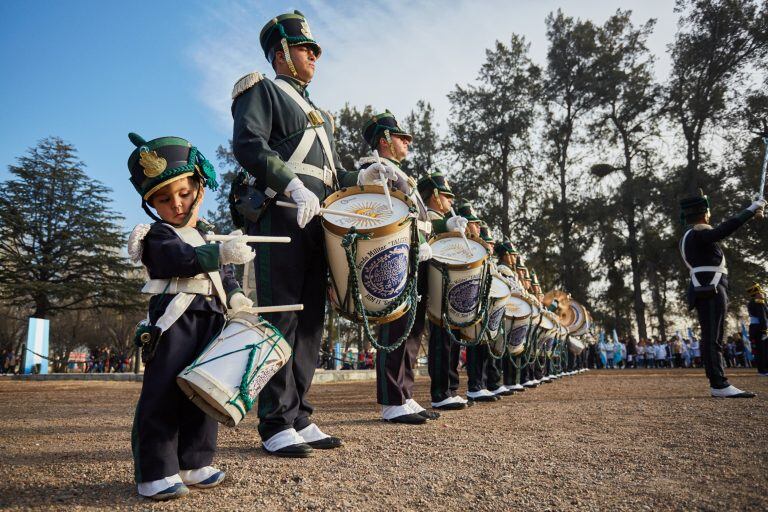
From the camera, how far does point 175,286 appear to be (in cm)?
236

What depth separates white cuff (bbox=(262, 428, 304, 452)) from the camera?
2.87 metres

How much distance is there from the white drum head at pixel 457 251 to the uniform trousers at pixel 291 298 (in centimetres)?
160

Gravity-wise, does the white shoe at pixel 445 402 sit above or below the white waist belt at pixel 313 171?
below

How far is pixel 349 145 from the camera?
26.9 m

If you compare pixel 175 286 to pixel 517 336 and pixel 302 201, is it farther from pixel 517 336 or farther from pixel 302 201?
pixel 517 336

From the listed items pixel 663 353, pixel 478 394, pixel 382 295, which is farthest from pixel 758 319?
pixel 663 353

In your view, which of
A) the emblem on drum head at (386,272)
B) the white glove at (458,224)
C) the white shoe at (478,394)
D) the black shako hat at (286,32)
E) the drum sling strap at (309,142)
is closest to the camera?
the emblem on drum head at (386,272)

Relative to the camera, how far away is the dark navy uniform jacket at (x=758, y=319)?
1133 centimetres

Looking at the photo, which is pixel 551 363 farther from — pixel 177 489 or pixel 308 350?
pixel 177 489

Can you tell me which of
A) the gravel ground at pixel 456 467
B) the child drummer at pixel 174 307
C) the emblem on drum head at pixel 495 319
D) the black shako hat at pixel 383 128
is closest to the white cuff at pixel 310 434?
the gravel ground at pixel 456 467

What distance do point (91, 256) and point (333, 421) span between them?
97.4 ft

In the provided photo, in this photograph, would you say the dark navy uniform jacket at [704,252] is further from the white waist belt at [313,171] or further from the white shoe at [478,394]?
the white waist belt at [313,171]

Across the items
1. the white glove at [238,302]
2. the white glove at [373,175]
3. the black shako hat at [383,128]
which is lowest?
the white glove at [238,302]

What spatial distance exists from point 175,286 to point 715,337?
5.84 m
